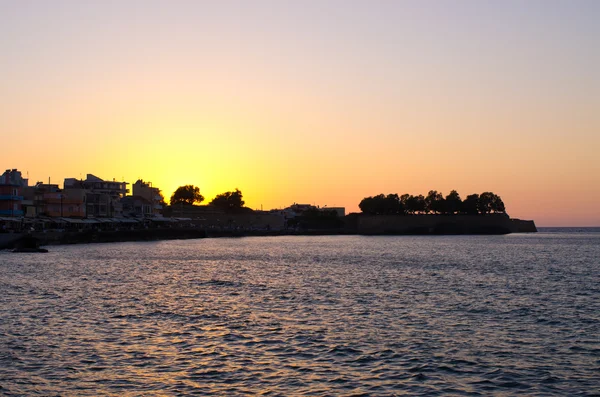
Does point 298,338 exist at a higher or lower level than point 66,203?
lower

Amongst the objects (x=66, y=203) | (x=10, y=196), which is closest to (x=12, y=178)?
(x=10, y=196)

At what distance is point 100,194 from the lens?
151 meters

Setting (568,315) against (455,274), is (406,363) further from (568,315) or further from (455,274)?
(455,274)

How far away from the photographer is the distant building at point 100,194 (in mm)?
147375

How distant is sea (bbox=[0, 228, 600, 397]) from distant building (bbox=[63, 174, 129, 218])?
10008cm

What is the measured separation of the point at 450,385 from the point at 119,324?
15.8 m

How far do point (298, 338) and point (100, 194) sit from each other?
132m

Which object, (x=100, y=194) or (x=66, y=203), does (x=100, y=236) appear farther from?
(x=100, y=194)

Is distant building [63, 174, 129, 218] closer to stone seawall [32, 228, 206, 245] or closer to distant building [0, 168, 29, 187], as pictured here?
stone seawall [32, 228, 206, 245]

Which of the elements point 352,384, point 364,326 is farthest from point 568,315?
point 352,384

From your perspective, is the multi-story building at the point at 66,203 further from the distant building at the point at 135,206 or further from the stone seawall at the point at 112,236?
the distant building at the point at 135,206

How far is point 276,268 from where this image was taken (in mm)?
67688

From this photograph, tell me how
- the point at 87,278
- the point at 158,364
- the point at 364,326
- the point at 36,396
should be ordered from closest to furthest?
the point at 36,396
the point at 158,364
the point at 364,326
the point at 87,278

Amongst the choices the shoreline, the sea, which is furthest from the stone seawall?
the sea
